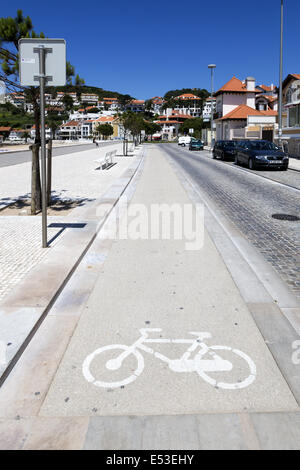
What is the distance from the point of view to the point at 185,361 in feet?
12.2

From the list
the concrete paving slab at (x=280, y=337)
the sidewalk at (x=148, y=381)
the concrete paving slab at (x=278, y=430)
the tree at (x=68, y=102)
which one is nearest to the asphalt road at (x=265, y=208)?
the concrete paving slab at (x=280, y=337)

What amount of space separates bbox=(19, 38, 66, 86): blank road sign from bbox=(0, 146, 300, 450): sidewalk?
3.22 metres

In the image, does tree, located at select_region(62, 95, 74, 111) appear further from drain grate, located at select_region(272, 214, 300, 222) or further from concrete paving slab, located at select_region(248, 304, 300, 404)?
concrete paving slab, located at select_region(248, 304, 300, 404)

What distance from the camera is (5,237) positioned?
7.79m

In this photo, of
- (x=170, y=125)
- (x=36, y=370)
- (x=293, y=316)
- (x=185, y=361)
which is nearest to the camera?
(x=36, y=370)

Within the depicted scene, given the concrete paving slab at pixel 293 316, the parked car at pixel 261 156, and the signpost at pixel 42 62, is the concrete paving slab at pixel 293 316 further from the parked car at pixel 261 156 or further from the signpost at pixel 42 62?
the parked car at pixel 261 156

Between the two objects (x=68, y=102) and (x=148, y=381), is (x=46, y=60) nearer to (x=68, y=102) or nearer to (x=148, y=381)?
(x=68, y=102)

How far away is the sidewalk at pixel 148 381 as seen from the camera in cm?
279

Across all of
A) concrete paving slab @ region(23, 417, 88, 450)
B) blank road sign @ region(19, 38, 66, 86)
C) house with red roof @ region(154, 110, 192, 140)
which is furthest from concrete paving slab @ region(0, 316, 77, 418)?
house with red roof @ region(154, 110, 192, 140)

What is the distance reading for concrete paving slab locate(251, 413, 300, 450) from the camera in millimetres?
2697

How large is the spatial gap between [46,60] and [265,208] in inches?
280

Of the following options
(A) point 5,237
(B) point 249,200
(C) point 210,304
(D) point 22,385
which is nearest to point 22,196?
(A) point 5,237

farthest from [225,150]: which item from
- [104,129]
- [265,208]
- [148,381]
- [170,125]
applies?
[170,125]

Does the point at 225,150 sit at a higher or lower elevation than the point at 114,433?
higher
